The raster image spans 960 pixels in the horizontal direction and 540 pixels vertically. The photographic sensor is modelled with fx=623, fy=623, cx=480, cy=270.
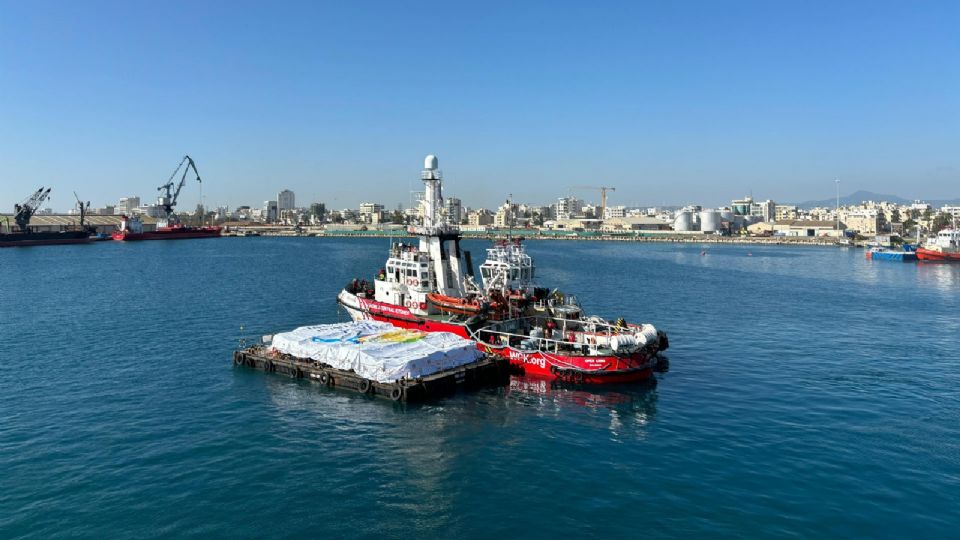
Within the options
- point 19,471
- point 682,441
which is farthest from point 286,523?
point 682,441

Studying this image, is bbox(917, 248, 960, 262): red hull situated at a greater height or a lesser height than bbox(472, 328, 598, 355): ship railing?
greater

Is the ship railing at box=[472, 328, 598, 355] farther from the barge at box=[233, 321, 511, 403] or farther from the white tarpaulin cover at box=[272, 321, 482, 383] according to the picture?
the white tarpaulin cover at box=[272, 321, 482, 383]

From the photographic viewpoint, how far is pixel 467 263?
191 ft

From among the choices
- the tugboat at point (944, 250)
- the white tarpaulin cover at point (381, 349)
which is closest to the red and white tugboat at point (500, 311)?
the white tarpaulin cover at point (381, 349)

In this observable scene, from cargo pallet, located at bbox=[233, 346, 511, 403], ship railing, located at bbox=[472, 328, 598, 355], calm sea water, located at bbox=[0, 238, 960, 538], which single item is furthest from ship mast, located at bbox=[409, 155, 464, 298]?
calm sea water, located at bbox=[0, 238, 960, 538]

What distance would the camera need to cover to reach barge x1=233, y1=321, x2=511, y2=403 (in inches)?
1492

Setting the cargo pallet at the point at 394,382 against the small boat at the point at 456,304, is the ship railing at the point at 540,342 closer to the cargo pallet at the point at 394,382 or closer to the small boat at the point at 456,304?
the small boat at the point at 456,304

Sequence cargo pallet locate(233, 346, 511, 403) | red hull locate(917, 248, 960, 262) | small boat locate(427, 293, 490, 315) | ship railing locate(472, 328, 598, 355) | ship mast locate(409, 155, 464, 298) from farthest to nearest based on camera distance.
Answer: red hull locate(917, 248, 960, 262)
ship mast locate(409, 155, 464, 298)
small boat locate(427, 293, 490, 315)
ship railing locate(472, 328, 598, 355)
cargo pallet locate(233, 346, 511, 403)

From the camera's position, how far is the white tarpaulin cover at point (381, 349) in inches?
1521

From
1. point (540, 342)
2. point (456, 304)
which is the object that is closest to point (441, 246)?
point (456, 304)

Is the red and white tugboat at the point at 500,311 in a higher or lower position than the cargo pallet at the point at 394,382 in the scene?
higher

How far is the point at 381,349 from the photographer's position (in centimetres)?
4072

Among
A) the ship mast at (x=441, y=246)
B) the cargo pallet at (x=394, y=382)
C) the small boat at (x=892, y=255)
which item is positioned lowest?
the cargo pallet at (x=394, y=382)

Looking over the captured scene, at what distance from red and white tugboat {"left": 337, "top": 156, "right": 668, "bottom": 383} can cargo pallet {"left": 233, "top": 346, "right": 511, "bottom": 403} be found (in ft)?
9.38
